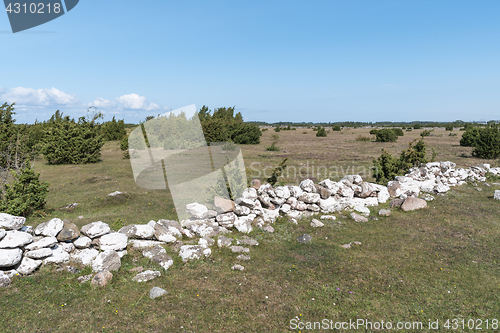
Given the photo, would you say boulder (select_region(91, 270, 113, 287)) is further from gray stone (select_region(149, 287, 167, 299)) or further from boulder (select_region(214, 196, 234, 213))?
boulder (select_region(214, 196, 234, 213))

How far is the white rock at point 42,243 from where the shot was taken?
20.2ft

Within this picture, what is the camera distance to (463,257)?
7371 millimetres

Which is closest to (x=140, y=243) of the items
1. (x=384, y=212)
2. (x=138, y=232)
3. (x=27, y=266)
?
(x=138, y=232)

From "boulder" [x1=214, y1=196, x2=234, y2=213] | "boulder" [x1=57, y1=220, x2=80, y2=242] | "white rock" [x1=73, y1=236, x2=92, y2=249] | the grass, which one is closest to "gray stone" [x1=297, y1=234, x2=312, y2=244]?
the grass

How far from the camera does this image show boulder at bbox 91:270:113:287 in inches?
224

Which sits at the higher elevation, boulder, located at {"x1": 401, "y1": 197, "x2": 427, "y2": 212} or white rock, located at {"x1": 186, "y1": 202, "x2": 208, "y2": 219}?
white rock, located at {"x1": 186, "y1": 202, "x2": 208, "y2": 219}

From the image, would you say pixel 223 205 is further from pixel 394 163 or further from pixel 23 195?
pixel 394 163

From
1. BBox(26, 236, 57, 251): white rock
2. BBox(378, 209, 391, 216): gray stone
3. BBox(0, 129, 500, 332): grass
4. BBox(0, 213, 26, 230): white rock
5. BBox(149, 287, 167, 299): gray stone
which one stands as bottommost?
BBox(0, 129, 500, 332): grass

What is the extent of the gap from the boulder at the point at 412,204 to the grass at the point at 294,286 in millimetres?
1397

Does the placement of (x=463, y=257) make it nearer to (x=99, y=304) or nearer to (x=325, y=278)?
(x=325, y=278)

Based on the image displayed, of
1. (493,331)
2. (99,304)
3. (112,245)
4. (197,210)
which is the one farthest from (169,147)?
(493,331)

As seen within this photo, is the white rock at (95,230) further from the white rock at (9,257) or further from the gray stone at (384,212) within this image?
the gray stone at (384,212)

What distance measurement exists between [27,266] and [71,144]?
68.2 feet

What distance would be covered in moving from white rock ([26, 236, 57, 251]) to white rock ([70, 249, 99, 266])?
1.85 feet
